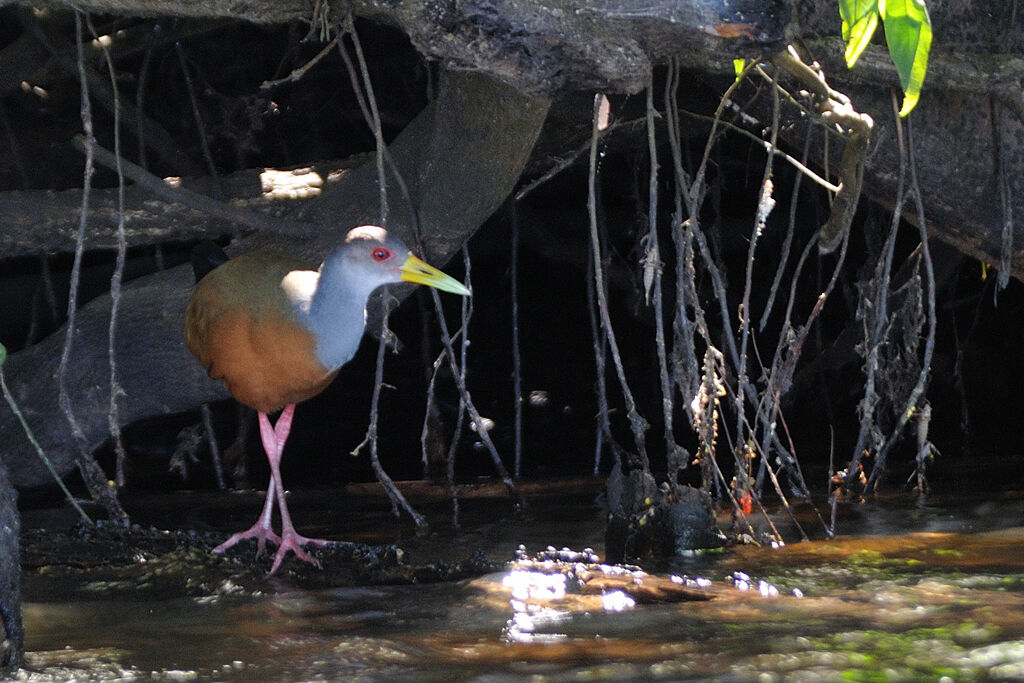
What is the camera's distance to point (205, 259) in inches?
183

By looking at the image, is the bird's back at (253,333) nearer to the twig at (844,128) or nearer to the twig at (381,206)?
the twig at (381,206)

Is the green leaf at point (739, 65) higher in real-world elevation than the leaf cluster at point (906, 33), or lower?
higher

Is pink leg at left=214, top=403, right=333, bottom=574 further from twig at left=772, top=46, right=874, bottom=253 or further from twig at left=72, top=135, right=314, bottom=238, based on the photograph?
twig at left=772, top=46, right=874, bottom=253

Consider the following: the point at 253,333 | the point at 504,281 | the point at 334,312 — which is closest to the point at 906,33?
the point at 334,312

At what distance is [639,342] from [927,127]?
11.5 feet

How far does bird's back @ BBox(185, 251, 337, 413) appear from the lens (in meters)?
4.20

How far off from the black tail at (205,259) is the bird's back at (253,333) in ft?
1.02

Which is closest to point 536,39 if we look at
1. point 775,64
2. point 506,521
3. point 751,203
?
point 775,64

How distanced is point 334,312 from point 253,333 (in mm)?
285

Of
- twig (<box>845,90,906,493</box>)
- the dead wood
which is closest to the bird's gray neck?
the dead wood

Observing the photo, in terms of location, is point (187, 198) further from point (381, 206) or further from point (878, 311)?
point (878, 311)

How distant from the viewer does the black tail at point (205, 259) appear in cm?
466

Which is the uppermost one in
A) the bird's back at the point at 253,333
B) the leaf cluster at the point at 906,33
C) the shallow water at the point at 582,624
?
the leaf cluster at the point at 906,33

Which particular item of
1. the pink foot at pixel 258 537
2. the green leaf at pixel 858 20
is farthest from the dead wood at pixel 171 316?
the green leaf at pixel 858 20
